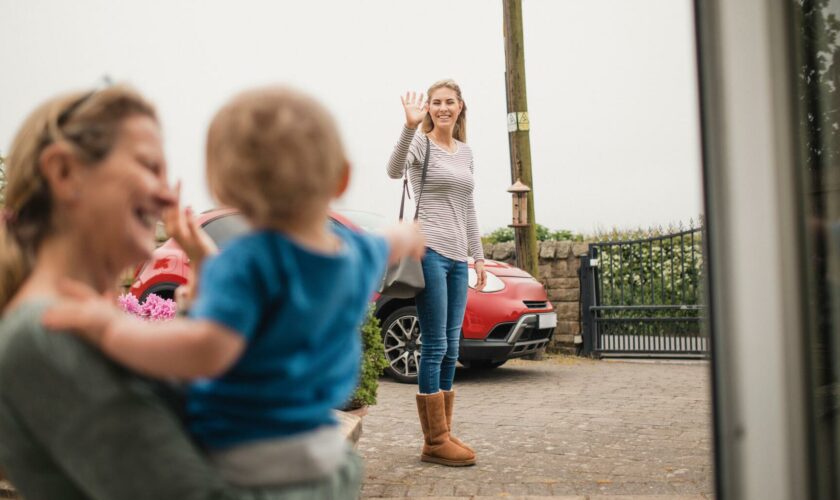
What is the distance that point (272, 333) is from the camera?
1034 mm

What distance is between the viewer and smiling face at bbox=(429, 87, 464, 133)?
453cm

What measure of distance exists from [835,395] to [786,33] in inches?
27.9

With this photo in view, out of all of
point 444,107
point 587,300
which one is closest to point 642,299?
point 587,300

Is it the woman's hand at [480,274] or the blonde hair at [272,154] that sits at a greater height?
the blonde hair at [272,154]


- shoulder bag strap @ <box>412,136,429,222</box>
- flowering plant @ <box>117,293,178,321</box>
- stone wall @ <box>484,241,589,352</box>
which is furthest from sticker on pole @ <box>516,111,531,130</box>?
flowering plant @ <box>117,293,178,321</box>

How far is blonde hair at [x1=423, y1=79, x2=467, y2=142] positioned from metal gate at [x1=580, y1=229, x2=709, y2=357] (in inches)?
260

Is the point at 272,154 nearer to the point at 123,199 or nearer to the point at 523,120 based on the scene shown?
the point at 123,199

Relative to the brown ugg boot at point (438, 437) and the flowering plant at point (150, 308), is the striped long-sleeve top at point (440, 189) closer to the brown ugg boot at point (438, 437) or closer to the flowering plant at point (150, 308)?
the brown ugg boot at point (438, 437)

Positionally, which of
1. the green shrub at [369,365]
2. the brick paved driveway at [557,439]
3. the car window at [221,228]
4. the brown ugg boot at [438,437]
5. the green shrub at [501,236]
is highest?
the green shrub at [501,236]

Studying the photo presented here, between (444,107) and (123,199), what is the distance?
3560 mm

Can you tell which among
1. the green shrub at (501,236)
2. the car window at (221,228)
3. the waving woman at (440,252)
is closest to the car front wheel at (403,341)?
the car window at (221,228)

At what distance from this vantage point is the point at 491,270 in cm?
806

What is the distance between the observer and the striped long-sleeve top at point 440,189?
4.28m

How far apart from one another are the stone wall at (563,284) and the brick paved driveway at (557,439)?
8.68 feet
